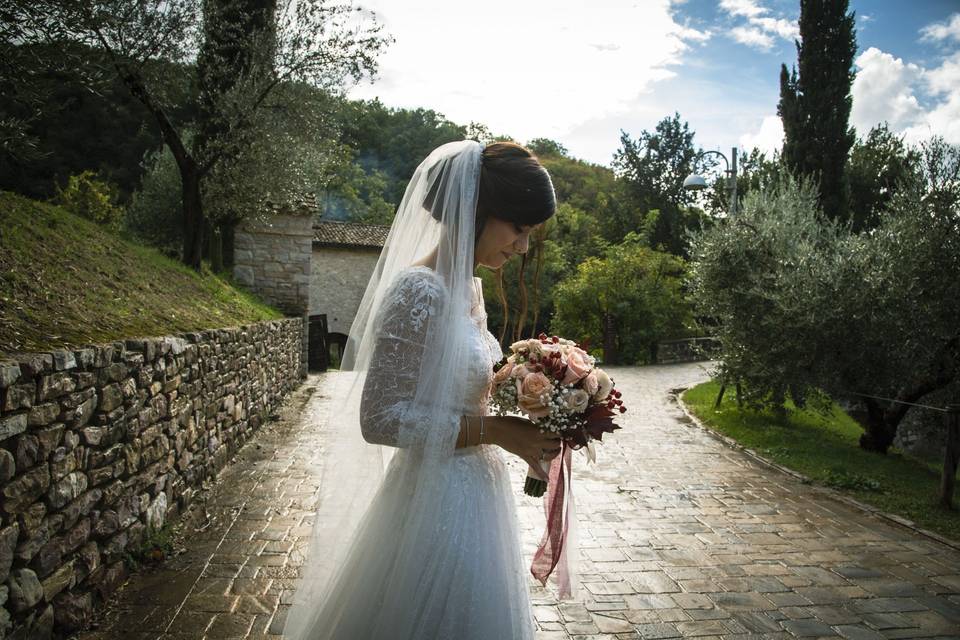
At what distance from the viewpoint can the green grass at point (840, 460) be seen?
21.8 ft

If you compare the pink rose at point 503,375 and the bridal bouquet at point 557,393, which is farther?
the pink rose at point 503,375

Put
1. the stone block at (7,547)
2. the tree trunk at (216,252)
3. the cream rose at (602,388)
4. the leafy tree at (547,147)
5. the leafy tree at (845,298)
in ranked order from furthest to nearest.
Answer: the leafy tree at (547,147) → the tree trunk at (216,252) → the leafy tree at (845,298) → the stone block at (7,547) → the cream rose at (602,388)

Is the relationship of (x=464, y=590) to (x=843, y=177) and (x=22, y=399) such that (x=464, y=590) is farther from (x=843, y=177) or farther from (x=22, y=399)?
(x=843, y=177)

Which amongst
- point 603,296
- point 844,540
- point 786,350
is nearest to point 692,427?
point 786,350

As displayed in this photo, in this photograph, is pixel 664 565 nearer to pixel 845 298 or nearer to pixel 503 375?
pixel 503 375

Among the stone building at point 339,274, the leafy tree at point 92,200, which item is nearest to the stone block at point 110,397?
the leafy tree at point 92,200

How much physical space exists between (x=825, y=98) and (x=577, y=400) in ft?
84.2

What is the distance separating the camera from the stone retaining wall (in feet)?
9.04

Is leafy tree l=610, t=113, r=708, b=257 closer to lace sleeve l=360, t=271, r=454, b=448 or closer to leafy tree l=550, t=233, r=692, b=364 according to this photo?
leafy tree l=550, t=233, r=692, b=364

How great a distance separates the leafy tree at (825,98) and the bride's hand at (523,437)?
79.4ft

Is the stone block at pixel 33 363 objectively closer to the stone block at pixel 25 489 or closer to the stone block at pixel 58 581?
the stone block at pixel 25 489

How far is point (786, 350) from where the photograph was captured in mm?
9297

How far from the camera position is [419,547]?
6.35ft

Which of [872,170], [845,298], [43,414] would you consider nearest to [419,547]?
[43,414]
